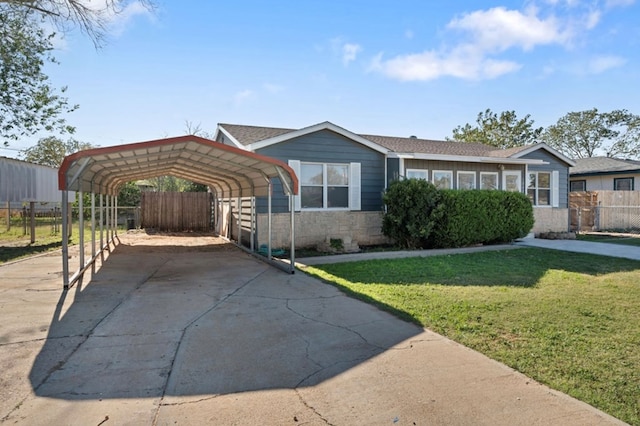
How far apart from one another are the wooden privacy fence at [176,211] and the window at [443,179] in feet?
35.3

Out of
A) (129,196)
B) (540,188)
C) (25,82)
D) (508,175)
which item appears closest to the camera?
(508,175)

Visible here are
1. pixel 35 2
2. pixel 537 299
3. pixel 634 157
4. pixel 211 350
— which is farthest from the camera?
pixel 634 157

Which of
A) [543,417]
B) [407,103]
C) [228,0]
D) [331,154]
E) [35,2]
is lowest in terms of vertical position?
[543,417]

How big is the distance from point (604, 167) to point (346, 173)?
18.8m

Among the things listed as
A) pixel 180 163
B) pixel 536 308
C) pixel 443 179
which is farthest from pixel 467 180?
pixel 180 163

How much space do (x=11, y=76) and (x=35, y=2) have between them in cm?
457

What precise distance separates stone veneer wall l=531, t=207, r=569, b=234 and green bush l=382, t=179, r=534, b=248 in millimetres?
3311

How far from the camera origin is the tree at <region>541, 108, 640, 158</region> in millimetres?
37938

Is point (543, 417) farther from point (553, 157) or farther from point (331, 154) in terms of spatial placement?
point (553, 157)

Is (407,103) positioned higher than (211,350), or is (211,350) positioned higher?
(407,103)

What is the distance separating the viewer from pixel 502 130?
111 ft

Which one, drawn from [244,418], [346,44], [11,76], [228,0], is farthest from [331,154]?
[11,76]

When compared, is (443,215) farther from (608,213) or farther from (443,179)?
(608,213)

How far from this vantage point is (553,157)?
51.3 ft
